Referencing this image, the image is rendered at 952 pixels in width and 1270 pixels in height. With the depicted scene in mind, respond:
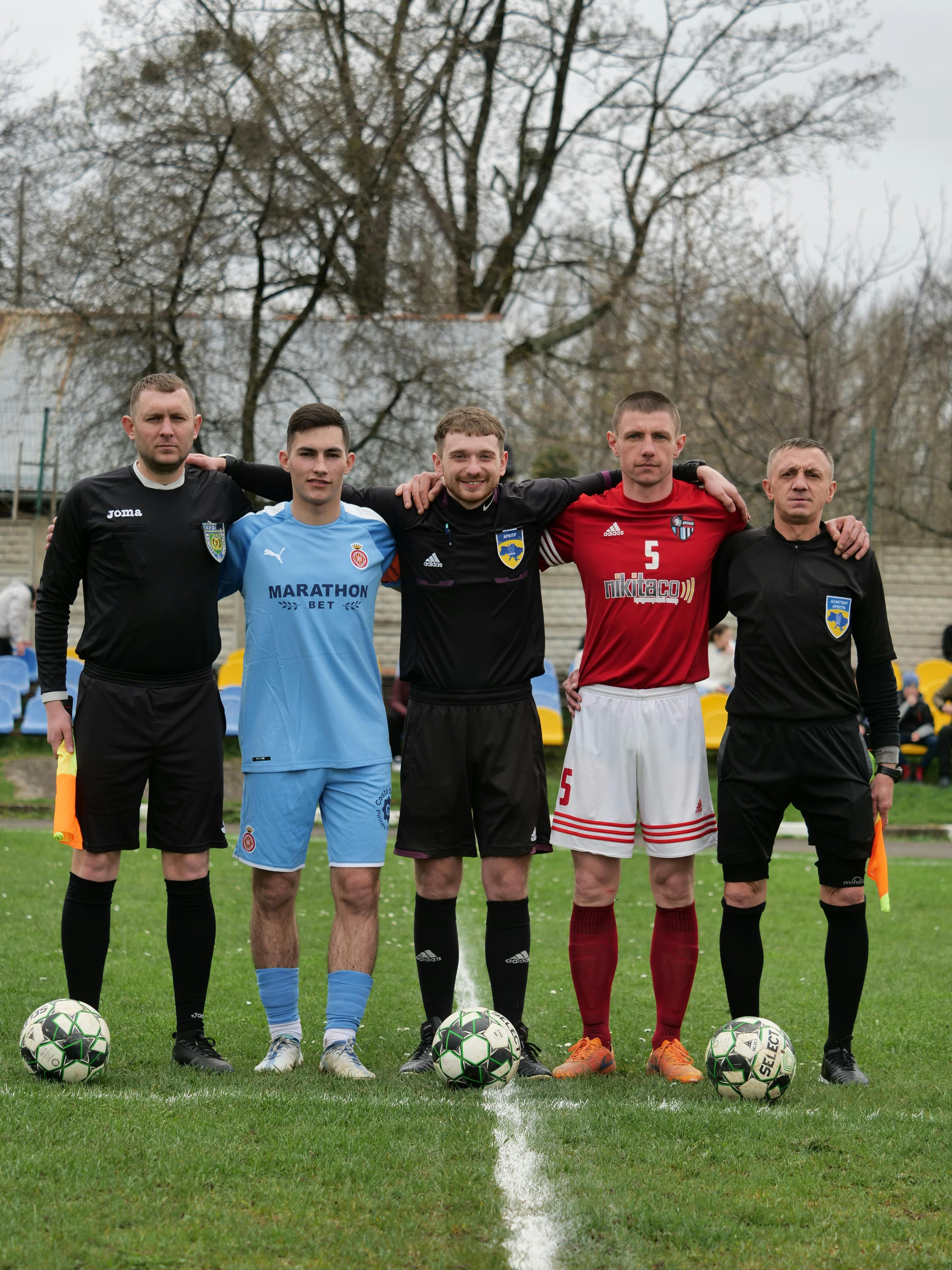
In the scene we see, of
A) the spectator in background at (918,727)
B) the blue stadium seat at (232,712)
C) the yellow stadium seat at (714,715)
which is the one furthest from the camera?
the spectator in background at (918,727)

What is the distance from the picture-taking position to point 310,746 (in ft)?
15.5

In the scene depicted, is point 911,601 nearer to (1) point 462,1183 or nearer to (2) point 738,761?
(2) point 738,761

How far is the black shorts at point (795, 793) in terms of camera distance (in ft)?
15.5

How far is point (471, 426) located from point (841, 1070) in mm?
2823

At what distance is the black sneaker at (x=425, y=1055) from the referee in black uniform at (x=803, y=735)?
113cm

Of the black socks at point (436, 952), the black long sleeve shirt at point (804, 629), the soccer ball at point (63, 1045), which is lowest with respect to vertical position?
the soccer ball at point (63, 1045)

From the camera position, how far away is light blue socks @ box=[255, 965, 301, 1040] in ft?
15.4

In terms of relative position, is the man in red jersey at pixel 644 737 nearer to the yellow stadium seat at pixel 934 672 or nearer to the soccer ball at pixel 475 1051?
the soccer ball at pixel 475 1051

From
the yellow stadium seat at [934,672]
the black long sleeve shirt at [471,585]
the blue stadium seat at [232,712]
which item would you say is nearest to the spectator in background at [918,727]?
the yellow stadium seat at [934,672]

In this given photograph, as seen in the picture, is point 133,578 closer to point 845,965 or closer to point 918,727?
point 845,965

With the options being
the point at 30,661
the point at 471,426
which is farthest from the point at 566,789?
the point at 30,661

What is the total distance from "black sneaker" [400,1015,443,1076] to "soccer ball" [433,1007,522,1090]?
224 mm

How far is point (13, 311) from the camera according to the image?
1716 cm

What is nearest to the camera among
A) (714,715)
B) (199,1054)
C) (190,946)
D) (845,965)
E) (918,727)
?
(199,1054)
